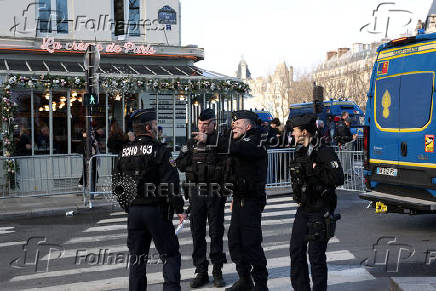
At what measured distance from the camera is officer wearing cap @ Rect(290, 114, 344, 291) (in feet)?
17.9

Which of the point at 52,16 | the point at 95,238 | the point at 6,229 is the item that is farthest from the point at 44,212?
the point at 52,16

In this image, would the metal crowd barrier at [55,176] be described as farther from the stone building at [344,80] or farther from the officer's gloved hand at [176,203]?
the stone building at [344,80]

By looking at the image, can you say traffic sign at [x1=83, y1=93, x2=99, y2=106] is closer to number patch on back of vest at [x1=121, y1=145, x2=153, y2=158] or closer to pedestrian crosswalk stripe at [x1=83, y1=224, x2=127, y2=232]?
pedestrian crosswalk stripe at [x1=83, y1=224, x2=127, y2=232]

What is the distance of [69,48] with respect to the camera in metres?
19.0

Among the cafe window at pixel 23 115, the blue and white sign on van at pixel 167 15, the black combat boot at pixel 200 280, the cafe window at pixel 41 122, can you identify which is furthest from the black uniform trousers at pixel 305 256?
the blue and white sign on van at pixel 167 15

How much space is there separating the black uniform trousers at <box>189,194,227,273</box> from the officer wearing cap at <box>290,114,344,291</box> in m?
1.33

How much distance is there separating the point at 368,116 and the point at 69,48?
478 inches

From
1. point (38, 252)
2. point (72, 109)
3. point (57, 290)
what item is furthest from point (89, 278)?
point (72, 109)

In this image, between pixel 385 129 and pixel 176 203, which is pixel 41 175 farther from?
pixel 176 203

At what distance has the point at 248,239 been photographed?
6059 millimetres

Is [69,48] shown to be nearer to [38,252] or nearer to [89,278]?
[38,252]

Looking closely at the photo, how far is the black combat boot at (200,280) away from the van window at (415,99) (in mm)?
4336

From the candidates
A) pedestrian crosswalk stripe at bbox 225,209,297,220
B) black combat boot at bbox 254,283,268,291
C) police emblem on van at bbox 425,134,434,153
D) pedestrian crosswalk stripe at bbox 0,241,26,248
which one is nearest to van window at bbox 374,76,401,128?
police emblem on van at bbox 425,134,434,153

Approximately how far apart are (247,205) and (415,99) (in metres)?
4.18
